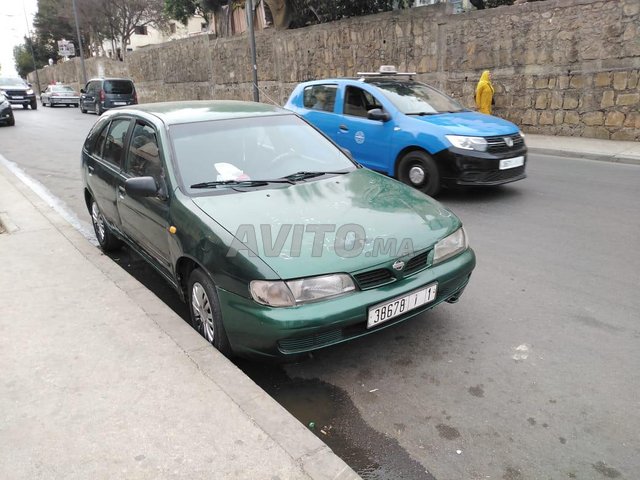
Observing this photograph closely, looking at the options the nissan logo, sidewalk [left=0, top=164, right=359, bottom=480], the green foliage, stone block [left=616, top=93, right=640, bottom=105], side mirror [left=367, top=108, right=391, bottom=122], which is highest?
the green foliage

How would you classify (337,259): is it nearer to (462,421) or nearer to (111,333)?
(462,421)

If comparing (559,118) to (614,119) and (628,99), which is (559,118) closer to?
(614,119)

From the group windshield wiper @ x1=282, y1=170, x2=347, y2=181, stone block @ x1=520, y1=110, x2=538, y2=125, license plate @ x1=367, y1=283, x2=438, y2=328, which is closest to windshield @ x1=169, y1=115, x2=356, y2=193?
windshield wiper @ x1=282, y1=170, x2=347, y2=181

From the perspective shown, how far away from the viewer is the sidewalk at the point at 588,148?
9846 millimetres

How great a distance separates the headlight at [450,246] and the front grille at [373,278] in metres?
0.42

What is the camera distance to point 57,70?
58.4 m

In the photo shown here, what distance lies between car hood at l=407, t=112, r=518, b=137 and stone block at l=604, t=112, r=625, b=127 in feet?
20.0

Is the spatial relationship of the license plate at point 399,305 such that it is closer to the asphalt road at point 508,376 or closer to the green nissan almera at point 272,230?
the green nissan almera at point 272,230

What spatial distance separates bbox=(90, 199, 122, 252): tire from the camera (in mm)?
5232

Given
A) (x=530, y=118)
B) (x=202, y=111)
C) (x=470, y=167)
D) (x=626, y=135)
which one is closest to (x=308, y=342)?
(x=202, y=111)

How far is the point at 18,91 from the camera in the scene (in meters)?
28.9

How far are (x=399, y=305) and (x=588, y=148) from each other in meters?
9.62

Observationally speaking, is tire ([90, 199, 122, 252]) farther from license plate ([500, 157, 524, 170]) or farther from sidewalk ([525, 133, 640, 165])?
sidewalk ([525, 133, 640, 165])

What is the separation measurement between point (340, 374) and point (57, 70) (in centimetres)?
6597
